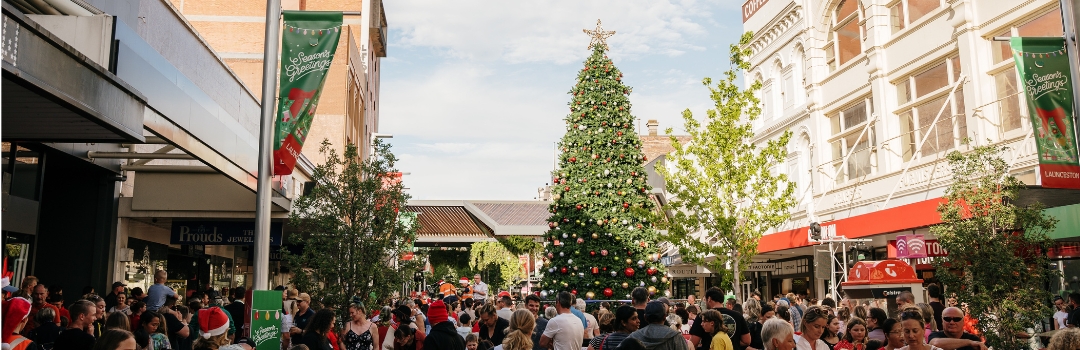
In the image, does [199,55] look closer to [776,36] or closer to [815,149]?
[815,149]

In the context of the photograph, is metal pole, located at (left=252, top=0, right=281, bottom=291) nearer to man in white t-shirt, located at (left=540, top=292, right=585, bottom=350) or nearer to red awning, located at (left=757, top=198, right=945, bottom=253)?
man in white t-shirt, located at (left=540, top=292, right=585, bottom=350)

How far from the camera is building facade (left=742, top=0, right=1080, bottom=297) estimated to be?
18.7 m

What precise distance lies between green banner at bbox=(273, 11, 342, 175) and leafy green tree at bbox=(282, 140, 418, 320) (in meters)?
3.99

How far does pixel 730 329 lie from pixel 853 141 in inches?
742

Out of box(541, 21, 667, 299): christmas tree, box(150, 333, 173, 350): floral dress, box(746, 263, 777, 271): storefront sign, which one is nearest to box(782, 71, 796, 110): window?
box(746, 263, 777, 271): storefront sign

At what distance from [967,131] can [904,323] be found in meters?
15.6

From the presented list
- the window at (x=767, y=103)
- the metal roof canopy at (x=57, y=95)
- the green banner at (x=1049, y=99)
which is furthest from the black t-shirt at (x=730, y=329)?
the window at (x=767, y=103)

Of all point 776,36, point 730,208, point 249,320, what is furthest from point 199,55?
point 776,36

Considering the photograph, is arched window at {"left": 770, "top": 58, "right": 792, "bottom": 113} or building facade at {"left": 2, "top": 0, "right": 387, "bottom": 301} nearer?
building facade at {"left": 2, "top": 0, "right": 387, "bottom": 301}

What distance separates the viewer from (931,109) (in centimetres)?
2153

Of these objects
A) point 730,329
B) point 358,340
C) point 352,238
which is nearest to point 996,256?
point 730,329

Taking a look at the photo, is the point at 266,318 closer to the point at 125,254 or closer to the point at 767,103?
the point at 125,254

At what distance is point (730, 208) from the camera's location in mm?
21906

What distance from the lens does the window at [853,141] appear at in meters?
24.1
